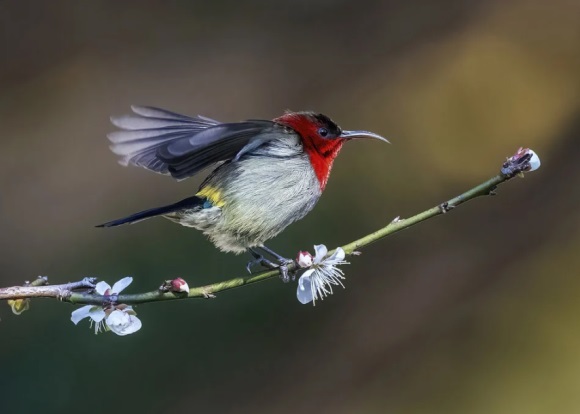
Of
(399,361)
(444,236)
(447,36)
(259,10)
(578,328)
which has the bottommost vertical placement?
(578,328)

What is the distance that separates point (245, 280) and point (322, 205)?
2.68m

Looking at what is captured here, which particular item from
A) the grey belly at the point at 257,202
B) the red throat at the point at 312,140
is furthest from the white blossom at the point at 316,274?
the red throat at the point at 312,140

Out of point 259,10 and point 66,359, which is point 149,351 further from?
point 259,10

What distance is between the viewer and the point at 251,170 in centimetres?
220

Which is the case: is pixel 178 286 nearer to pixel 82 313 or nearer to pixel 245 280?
pixel 245 280

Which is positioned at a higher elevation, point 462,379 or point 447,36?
point 447,36

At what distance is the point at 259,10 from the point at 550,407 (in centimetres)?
270

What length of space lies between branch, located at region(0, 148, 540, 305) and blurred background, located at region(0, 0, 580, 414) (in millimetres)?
2339

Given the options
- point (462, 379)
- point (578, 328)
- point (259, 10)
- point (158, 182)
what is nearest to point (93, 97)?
point (158, 182)

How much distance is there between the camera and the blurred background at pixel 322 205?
→ 150 inches

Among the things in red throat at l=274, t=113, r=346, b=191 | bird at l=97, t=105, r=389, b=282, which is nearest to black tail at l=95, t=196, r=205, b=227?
bird at l=97, t=105, r=389, b=282

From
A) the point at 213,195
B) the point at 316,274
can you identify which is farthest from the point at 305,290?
the point at 213,195

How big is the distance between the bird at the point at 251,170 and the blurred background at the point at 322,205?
1.83m

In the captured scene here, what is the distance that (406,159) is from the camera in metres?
4.31
